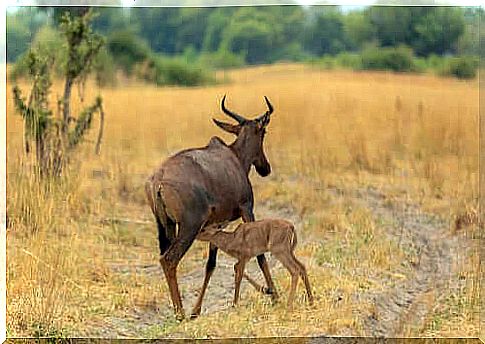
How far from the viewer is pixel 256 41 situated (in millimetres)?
9203

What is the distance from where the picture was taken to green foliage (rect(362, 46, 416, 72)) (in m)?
9.20

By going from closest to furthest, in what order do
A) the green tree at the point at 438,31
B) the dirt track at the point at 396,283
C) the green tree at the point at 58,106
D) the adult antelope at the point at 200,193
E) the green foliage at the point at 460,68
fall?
1. the adult antelope at the point at 200,193
2. the dirt track at the point at 396,283
3. the green tree at the point at 58,106
4. the green tree at the point at 438,31
5. the green foliage at the point at 460,68

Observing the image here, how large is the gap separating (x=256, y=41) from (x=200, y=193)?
4638mm

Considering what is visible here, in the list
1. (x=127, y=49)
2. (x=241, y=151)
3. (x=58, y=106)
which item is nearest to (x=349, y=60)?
(x=127, y=49)

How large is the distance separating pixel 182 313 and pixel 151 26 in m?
4.59

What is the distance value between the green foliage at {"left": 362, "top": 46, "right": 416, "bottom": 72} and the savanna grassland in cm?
11

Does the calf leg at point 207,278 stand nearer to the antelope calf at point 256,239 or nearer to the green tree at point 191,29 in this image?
the antelope calf at point 256,239

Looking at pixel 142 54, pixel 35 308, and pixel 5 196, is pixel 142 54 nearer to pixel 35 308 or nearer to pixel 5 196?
pixel 5 196

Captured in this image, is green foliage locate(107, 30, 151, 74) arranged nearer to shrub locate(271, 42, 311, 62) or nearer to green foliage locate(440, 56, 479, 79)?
shrub locate(271, 42, 311, 62)

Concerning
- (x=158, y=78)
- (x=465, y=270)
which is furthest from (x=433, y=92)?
(x=465, y=270)

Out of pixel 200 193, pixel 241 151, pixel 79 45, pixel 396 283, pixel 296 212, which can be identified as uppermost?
pixel 79 45

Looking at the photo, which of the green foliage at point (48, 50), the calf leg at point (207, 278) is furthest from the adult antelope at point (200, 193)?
the green foliage at point (48, 50)

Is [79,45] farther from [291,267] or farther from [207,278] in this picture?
[291,267]

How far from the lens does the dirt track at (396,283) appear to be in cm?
493
